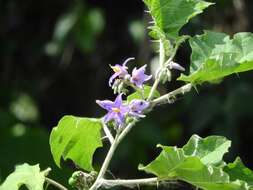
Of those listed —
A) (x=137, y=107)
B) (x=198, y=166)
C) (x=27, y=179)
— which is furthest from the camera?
(x=27, y=179)

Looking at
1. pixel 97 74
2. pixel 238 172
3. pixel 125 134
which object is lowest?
pixel 238 172

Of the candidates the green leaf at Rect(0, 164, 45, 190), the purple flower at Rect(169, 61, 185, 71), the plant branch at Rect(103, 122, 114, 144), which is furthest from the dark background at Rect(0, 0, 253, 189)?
the purple flower at Rect(169, 61, 185, 71)

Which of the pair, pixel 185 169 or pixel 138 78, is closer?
pixel 185 169

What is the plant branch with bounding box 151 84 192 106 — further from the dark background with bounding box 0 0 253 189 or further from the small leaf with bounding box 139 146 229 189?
the dark background with bounding box 0 0 253 189

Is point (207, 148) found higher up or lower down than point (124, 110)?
lower down

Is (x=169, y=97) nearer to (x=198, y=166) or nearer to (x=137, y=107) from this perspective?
(x=137, y=107)

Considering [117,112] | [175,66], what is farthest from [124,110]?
[175,66]

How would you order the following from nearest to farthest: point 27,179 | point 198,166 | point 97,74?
point 198,166 < point 27,179 < point 97,74

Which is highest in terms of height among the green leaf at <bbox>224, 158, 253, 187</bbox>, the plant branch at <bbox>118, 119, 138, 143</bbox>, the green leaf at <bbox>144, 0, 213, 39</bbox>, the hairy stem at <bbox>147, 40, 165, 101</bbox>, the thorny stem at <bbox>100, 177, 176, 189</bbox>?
the green leaf at <bbox>144, 0, 213, 39</bbox>
